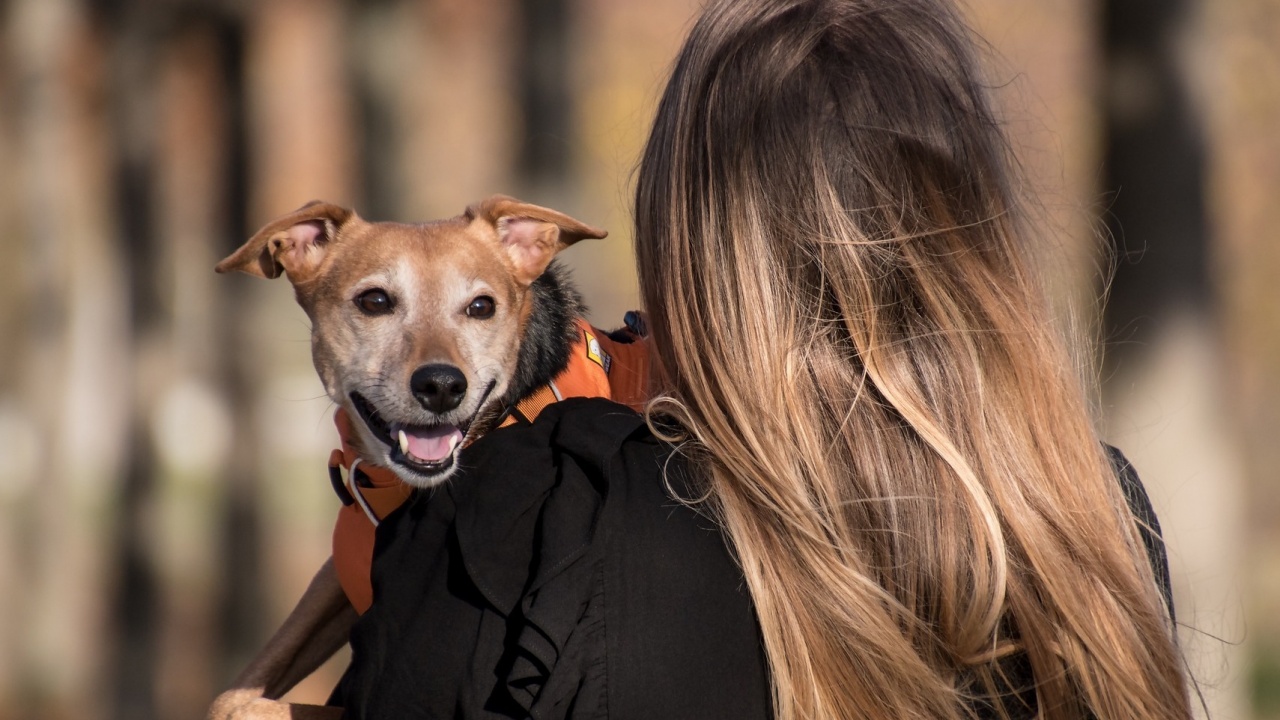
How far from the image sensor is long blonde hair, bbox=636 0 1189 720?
1.79 meters

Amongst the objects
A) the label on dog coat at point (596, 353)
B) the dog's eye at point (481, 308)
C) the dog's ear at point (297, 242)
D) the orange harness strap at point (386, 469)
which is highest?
the dog's ear at point (297, 242)

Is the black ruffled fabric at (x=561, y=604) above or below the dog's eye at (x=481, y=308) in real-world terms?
below

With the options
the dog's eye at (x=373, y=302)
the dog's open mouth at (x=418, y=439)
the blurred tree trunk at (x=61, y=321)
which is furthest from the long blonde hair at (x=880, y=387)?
the blurred tree trunk at (x=61, y=321)

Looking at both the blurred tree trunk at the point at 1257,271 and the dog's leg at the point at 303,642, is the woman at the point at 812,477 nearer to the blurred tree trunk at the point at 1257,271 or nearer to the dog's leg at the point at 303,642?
the dog's leg at the point at 303,642

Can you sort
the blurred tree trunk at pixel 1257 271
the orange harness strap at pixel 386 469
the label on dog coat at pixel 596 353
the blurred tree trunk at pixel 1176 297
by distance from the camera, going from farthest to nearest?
1. the blurred tree trunk at pixel 1257 271
2. the blurred tree trunk at pixel 1176 297
3. the label on dog coat at pixel 596 353
4. the orange harness strap at pixel 386 469

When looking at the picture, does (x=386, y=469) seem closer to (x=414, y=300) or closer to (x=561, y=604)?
(x=414, y=300)

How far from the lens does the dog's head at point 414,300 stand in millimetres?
2768

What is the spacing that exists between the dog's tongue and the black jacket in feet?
2.57

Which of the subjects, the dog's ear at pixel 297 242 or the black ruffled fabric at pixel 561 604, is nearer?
the black ruffled fabric at pixel 561 604

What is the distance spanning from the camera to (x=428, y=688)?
1648 millimetres

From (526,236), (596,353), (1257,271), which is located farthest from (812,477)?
(1257,271)

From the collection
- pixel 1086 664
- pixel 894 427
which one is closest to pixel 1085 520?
pixel 1086 664

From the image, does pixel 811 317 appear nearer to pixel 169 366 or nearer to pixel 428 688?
pixel 428 688

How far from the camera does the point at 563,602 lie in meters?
1.63
